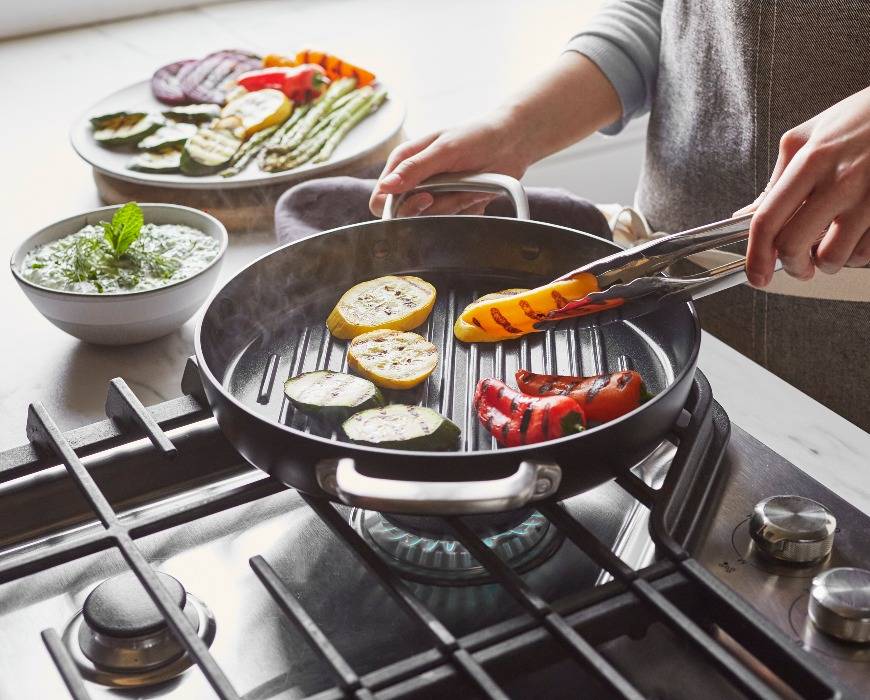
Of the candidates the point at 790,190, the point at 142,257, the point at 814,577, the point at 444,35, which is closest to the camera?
the point at 814,577

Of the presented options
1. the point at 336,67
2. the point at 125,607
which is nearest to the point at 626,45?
the point at 336,67

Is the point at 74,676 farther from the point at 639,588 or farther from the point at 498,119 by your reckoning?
the point at 498,119

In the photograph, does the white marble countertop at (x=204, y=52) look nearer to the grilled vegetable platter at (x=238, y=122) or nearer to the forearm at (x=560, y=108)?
the grilled vegetable platter at (x=238, y=122)

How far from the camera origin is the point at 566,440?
2.16 ft

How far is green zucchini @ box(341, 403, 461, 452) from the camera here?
0.76m

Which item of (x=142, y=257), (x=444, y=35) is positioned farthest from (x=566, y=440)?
(x=444, y=35)

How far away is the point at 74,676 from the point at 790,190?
68 centimetres

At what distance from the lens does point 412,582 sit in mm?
772

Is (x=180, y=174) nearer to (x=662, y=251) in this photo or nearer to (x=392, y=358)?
(x=392, y=358)

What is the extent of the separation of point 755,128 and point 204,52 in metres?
1.30

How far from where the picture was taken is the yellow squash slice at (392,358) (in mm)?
A: 871

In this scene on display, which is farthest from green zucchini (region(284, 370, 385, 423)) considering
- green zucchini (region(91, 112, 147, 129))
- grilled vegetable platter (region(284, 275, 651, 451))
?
green zucchini (region(91, 112, 147, 129))

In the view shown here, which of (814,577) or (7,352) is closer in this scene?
(814,577)

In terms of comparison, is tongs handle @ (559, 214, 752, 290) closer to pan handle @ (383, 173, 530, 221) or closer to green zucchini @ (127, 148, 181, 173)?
pan handle @ (383, 173, 530, 221)
